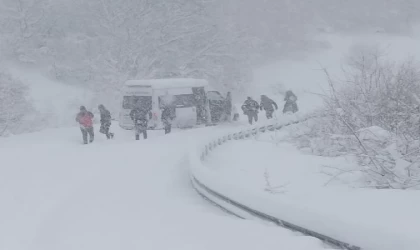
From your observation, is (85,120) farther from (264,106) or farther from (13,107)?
(13,107)

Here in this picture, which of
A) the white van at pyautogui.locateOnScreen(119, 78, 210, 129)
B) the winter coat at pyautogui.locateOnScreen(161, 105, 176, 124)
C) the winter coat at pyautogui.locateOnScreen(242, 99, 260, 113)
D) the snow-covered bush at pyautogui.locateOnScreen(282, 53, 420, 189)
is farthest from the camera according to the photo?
the winter coat at pyautogui.locateOnScreen(242, 99, 260, 113)

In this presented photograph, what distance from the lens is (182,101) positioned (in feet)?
70.0

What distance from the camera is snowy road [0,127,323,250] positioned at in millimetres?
5992

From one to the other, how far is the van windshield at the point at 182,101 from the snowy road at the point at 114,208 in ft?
21.1

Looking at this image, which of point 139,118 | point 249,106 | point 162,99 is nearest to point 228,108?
point 249,106

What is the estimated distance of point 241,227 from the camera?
6.12 m

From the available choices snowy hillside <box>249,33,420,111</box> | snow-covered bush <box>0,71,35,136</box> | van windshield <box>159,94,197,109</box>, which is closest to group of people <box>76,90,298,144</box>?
van windshield <box>159,94,197,109</box>

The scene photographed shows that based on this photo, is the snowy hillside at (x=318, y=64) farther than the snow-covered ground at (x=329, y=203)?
Yes

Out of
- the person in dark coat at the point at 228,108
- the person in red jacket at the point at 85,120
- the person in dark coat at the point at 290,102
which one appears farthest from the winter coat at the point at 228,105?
the person in red jacket at the point at 85,120

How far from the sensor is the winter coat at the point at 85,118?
1778cm

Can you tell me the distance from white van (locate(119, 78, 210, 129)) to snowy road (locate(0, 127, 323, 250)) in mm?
6428

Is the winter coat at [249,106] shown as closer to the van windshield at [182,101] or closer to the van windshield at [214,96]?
the van windshield at [214,96]

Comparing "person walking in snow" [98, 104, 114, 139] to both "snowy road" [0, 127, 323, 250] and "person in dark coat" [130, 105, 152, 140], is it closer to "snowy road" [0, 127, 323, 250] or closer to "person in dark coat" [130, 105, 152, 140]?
"person in dark coat" [130, 105, 152, 140]

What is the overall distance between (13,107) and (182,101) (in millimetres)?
9611
